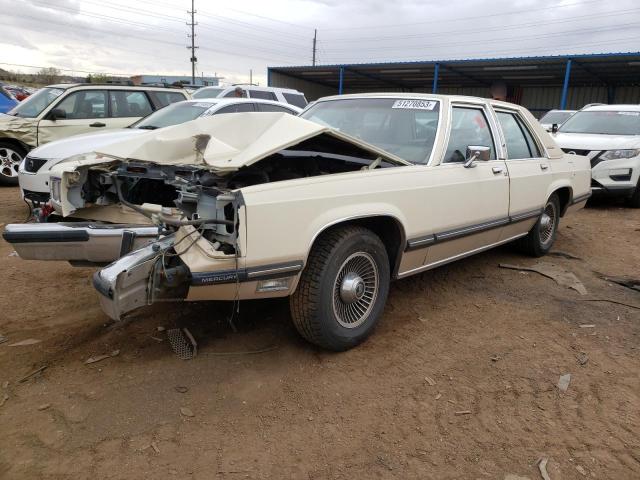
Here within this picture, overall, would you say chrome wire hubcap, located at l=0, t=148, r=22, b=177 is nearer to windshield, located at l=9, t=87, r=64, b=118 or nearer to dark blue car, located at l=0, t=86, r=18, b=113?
windshield, located at l=9, t=87, r=64, b=118

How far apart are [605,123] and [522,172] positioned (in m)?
6.00

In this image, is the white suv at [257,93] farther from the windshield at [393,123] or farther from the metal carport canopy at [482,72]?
the metal carport canopy at [482,72]

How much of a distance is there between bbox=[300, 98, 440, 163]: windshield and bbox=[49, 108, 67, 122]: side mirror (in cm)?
601

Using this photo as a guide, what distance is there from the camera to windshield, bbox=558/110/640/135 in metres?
9.01

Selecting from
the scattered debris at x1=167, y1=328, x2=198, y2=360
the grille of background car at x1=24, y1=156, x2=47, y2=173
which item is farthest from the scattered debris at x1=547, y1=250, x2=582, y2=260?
the grille of background car at x1=24, y1=156, x2=47, y2=173

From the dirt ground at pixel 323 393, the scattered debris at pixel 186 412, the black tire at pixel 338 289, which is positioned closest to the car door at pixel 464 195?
the black tire at pixel 338 289

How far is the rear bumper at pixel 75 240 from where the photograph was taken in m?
3.11

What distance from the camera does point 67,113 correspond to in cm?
867

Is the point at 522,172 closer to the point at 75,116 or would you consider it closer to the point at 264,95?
the point at 75,116

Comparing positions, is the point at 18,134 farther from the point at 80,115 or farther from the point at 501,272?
the point at 501,272

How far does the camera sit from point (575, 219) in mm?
7824

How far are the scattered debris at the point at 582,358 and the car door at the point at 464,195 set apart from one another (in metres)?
1.17

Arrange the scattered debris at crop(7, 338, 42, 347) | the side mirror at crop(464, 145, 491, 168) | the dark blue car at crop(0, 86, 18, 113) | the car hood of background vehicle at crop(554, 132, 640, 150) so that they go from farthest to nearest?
the dark blue car at crop(0, 86, 18, 113)
the car hood of background vehicle at crop(554, 132, 640, 150)
the side mirror at crop(464, 145, 491, 168)
the scattered debris at crop(7, 338, 42, 347)

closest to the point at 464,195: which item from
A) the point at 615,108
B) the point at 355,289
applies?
the point at 355,289
